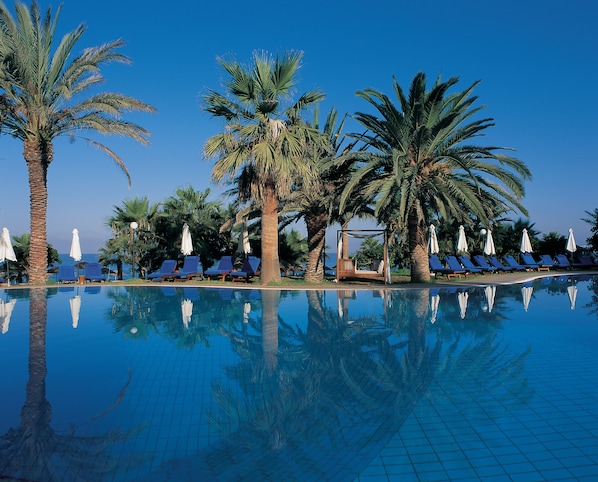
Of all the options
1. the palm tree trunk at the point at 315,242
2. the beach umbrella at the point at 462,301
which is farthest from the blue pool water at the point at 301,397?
the palm tree trunk at the point at 315,242

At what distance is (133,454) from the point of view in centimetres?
369

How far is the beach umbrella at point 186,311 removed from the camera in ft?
33.0

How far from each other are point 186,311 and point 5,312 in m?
4.16

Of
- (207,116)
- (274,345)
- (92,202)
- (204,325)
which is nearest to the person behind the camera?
(274,345)

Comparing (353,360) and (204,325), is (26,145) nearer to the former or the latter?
(204,325)

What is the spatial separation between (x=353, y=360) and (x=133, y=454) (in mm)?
3488

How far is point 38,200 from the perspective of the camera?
16.6 metres

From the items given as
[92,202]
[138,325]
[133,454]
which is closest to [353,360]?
[133,454]

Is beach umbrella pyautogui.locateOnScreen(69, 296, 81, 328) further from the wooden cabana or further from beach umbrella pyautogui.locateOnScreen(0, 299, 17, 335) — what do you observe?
the wooden cabana

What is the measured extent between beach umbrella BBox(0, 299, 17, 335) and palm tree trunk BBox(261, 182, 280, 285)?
7312mm

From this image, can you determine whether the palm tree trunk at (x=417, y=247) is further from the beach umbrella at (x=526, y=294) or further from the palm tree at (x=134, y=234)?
the palm tree at (x=134, y=234)

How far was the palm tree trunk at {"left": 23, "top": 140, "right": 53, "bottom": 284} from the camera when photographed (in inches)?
637

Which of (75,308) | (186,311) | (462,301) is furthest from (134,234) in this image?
(462,301)

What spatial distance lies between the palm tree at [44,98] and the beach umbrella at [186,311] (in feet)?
23.5
